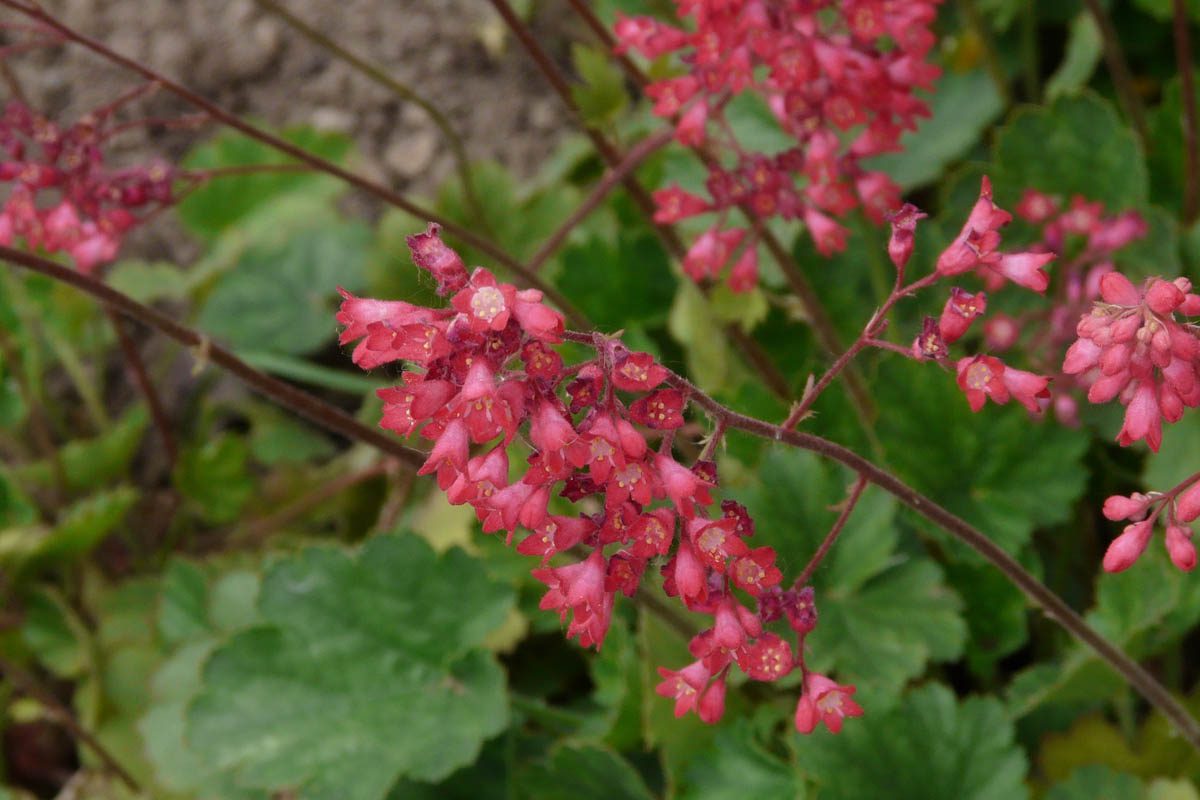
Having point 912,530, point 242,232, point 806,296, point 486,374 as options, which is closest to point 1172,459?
point 912,530

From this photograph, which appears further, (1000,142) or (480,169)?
(480,169)

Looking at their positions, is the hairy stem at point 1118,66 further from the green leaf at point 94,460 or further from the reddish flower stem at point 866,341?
the green leaf at point 94,460

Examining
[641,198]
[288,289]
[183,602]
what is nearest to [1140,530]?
[641,198]

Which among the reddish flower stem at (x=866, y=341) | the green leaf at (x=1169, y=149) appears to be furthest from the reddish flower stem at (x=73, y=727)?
the green leaf at (x=1169, y=149)

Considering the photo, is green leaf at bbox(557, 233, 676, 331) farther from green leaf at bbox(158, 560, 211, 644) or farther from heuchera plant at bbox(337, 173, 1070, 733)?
heuchera plant at bbox(337, 173, 1070, 733)

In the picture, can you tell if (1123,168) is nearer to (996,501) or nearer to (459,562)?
(996,501)

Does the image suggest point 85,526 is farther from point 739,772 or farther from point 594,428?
point 594,428
